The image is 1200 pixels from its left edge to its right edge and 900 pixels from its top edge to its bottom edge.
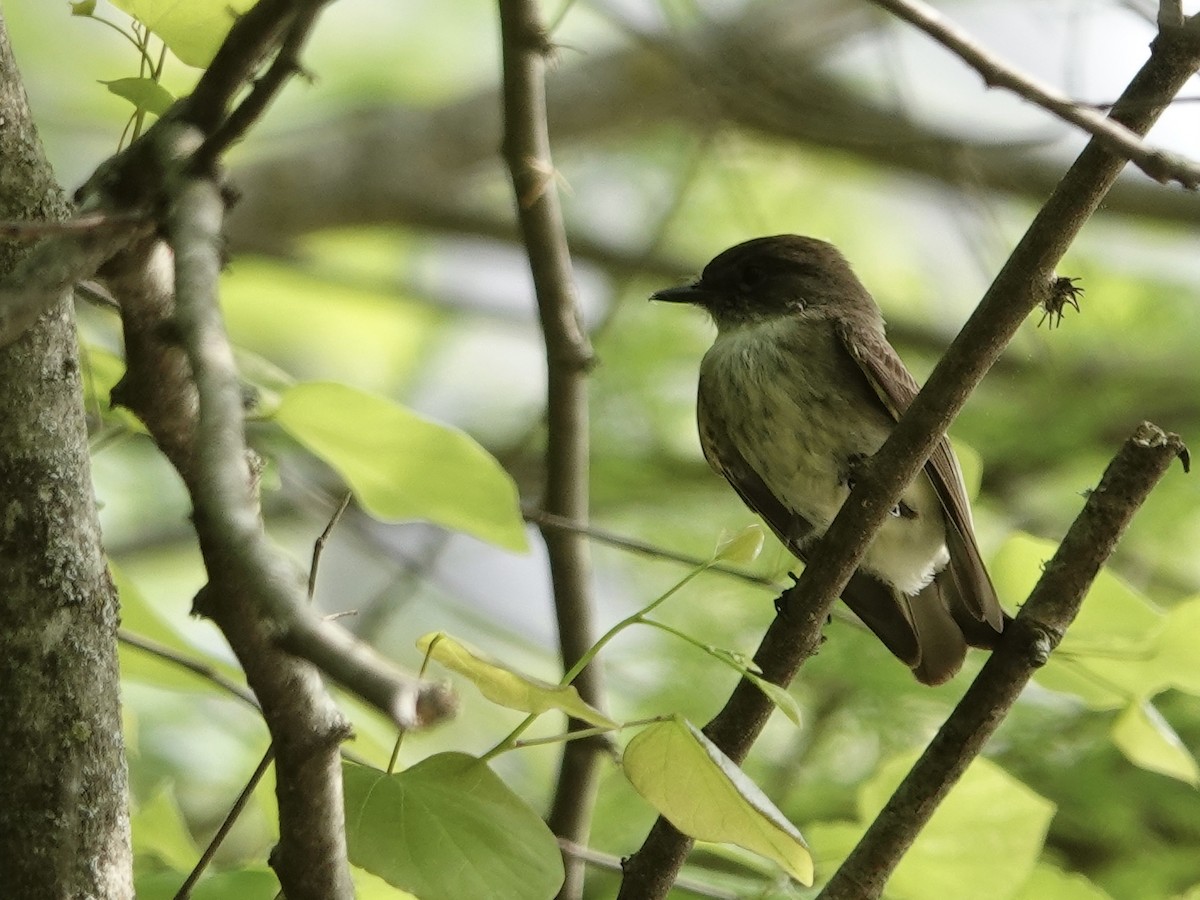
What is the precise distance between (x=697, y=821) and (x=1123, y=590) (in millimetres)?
866

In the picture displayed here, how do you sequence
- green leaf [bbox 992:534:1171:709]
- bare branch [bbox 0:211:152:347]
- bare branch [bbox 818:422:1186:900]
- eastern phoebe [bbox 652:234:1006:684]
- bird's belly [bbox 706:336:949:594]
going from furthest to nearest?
bird's belly [bbox 706:336:949:594], eastern phoebe [bbox 652:234:1006:684], green leaf [bbox 992:534:1171:709], bare branch [bbox 818:422:1186:900], bare branch [bbox 0:211:152:347]

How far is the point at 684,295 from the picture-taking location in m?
3.61

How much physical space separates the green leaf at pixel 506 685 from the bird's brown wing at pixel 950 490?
125 cm

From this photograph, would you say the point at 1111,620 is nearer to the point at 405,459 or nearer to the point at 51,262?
the point at 405,459

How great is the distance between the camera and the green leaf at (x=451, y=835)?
1.44 m

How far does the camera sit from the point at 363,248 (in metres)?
5.70

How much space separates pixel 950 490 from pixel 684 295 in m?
1.01

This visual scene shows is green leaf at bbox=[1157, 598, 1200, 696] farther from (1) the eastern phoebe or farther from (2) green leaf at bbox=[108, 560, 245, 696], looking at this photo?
(2) green leaf at bbox=[108, 560, 245, 696]

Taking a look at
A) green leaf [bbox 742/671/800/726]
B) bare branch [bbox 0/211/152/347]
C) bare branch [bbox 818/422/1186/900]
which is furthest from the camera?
bare branch [bbox 818/422/1186/900]

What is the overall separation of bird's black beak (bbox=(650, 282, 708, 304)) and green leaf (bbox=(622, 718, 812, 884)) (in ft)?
7.48

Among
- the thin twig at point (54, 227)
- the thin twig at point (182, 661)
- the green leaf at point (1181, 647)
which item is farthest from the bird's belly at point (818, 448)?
the thin twig at point (54, 227)

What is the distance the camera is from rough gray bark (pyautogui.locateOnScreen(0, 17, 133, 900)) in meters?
1.32

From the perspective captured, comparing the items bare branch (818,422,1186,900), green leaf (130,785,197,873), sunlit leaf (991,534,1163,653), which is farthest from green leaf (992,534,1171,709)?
green leaf (130,785,197,873)

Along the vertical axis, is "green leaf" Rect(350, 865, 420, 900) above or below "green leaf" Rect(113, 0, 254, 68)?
below
